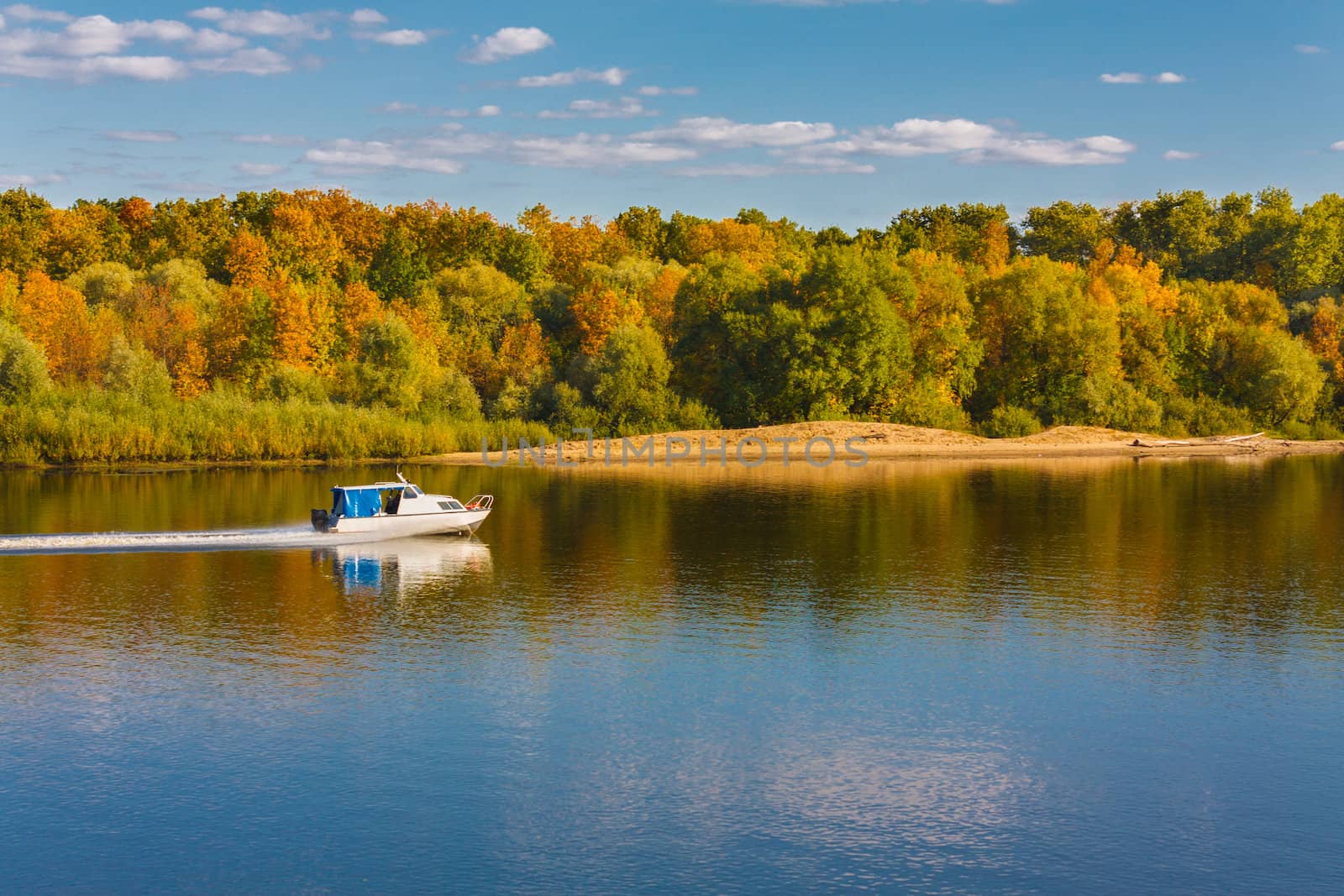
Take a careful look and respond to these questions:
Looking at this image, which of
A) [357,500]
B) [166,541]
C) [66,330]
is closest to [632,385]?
[66,330]

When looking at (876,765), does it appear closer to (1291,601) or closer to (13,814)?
(13,814)

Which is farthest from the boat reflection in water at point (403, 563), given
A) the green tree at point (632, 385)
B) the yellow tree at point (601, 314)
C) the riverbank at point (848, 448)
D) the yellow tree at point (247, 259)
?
the yellow tree at point (247, 259)

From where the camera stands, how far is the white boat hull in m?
61.8

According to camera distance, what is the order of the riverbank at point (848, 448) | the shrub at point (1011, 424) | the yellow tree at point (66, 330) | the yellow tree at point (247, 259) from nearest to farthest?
the riverbank at point (848, 448) → the yellow tree at point (66, 330) → the shrub at point (1011, 424) → the yellow tree at point (247, 259)

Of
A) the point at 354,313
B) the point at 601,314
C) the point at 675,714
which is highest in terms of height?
the point at 354,313

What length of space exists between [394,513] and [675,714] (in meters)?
33.5

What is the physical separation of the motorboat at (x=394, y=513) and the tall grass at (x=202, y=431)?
1904 inches

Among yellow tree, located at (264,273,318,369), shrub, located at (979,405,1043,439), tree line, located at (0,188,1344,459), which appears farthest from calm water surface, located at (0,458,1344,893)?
shrub, located at (979,405,1043,439)

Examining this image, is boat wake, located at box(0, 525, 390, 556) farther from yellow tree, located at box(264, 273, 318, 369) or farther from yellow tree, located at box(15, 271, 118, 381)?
yellow tree, located at box(15, 271, 118, 381)

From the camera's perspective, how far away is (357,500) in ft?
204

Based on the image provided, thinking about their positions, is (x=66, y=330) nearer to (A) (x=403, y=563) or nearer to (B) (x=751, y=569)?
(A) (x=403, y=563)

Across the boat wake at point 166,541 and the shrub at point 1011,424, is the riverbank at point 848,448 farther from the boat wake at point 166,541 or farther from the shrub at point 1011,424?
the boat wake at point 166,541

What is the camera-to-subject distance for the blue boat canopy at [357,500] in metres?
61.7

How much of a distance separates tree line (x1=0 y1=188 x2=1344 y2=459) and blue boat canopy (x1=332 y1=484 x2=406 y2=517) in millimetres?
49171
